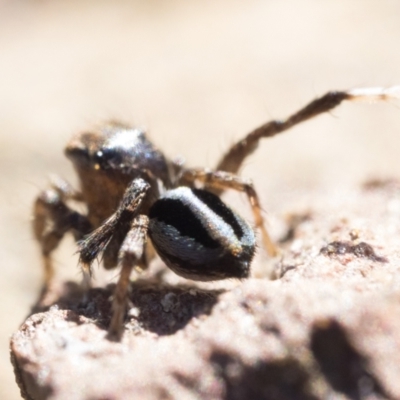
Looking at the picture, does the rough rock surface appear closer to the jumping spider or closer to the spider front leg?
the jumping spider

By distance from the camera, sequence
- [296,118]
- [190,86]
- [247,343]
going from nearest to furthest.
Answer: [247,343], [296,118], [190,86]

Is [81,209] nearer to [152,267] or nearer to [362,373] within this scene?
[152,267]

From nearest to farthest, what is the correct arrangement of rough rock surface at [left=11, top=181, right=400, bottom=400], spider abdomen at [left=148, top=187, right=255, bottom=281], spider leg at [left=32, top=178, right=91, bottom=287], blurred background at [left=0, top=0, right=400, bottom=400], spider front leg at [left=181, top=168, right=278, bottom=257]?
rough rock surface at [left=11, top=181, right=400, bottom=400], spider abdomen at [left=148, top=187, right=255, bottom=281], spider front leg at [left=181, top=168, right=278, bottom=257], spider leg at [left=32, top=178, right=91, bottom=287], blurred background at [left=0, top=0, right=400, bottom=400]

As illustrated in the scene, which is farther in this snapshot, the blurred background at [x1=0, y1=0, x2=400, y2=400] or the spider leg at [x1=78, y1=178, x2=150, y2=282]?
the blurred background at [x1=0, y1=0, x2=400, y2=400]

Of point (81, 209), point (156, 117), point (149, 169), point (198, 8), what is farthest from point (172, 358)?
point (198, 8)

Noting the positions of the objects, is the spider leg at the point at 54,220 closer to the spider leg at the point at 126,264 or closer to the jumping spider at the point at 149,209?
the jumping spider at the point at 149,209

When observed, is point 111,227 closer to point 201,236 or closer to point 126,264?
point 126,264

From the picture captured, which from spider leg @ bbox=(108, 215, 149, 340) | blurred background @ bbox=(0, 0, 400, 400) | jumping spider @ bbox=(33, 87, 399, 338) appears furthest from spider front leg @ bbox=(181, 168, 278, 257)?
blurred background @ bbox=(0, 0, 400, 400)

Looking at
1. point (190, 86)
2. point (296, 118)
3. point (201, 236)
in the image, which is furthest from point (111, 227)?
point (190, 86)
